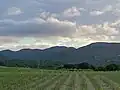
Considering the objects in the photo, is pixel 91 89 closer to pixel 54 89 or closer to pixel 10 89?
pixel 54 89

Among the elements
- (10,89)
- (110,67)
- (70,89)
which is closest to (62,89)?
(70,89)

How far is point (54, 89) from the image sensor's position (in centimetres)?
3700

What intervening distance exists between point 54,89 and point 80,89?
273cm

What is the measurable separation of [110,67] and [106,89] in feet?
458

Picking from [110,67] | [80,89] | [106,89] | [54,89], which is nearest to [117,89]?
[106,89]

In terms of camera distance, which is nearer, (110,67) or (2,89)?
(2,89)

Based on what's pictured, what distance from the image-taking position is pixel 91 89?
3716 centimetres

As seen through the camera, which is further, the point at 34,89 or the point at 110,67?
the point at 110,67

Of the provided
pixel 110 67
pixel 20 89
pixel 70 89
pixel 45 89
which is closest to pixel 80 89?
pixel 70 89

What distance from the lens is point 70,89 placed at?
121 ft

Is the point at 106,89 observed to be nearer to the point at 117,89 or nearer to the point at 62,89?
the point at 117,89

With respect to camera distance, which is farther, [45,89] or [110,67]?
[110,67]

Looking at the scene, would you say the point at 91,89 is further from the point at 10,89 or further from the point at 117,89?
the point at 10,89

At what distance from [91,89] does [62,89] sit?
310cm
